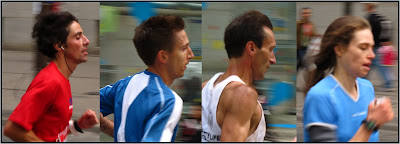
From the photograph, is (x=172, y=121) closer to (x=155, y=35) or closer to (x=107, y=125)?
(x=155, y=35)

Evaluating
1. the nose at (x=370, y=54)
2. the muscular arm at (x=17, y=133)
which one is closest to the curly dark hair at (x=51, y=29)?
the muscular arm at (x=17, y=133)

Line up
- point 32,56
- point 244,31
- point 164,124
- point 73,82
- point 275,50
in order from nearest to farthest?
point 164,124, point 244,31, point 275,50, point 73,82, point 32,56

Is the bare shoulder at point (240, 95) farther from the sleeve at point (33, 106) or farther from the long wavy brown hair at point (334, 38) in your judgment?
the sleeve at point (33, 106)

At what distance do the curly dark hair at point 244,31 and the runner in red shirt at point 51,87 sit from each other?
32.6 inches

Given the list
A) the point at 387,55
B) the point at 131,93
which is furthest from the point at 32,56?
the point at 387,55

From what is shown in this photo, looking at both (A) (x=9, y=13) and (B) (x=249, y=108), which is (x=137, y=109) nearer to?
(B) (x=249, y=108)

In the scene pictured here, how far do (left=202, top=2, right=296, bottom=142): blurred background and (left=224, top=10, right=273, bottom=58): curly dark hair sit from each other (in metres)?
0.05

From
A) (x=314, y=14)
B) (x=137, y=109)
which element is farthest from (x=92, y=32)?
(x=314, y=14)

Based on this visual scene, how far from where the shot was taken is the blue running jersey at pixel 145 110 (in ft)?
12.2

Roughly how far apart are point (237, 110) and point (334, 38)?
65 centimetres

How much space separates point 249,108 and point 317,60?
0.45m

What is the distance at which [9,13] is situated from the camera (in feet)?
15.0

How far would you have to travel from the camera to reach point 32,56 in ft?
15.4

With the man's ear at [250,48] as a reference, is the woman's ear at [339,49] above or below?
above
